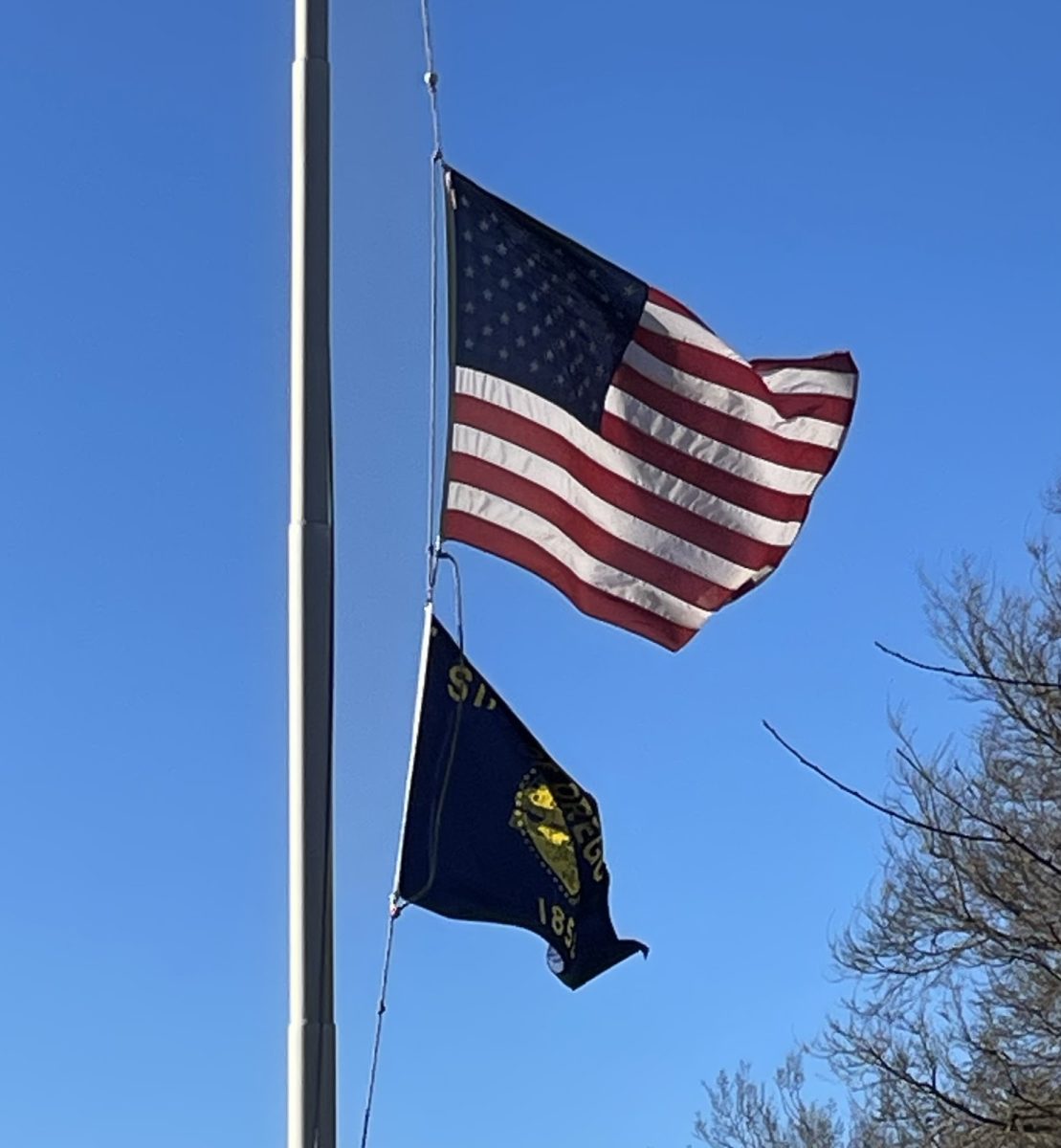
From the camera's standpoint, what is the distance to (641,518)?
7742 millimetres

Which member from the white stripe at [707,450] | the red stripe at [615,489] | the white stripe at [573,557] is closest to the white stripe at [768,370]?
the white stripe at [707,450]

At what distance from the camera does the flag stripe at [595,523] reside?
721 centimetres

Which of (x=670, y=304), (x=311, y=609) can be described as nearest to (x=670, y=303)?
(x=670, y=304)

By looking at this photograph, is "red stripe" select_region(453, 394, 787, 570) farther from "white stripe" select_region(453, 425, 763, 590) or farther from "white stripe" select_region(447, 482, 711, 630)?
"white stripe" select_region(447, 482, 711, 630)

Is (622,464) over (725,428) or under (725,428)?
under

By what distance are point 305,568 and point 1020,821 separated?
39.3 feet

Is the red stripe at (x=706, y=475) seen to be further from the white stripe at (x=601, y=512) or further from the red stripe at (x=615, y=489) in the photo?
the white stripe at (x=601, y=512)

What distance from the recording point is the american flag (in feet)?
23.9

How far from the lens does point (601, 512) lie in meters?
7.67

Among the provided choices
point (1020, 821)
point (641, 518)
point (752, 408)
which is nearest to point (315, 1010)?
point (641, 518)

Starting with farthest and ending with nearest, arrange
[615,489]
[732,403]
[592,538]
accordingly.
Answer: [732,403]
[615,489]
[592,538]

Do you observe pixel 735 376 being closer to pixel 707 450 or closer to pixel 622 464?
pixel 707 450

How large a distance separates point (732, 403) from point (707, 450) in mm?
221

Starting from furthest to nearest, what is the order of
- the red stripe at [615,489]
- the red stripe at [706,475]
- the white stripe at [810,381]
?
the white stripe at [810,381] → the red stripe at [706,475] → the red stripe at [615,489]
